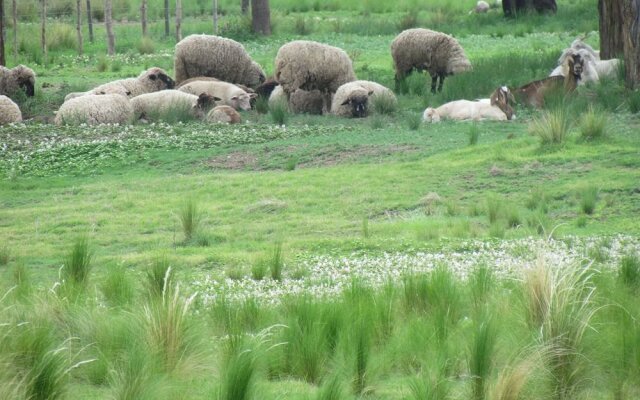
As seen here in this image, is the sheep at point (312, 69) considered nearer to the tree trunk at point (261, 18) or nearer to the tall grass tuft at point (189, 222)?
the tall grass tuft at point (189, 222)

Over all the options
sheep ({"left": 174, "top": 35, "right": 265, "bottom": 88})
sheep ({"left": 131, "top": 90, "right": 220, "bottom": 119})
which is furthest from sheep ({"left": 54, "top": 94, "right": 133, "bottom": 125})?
sheep ({"left": 174, "top": 35, "right": 265, "bottom": 88})

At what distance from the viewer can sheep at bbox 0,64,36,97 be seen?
21.5 m

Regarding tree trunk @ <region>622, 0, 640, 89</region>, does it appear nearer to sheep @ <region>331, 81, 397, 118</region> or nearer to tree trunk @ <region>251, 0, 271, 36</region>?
sheep @ <region>331, 81, 397, 118</region>

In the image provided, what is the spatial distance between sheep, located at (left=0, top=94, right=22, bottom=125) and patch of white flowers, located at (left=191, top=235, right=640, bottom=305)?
35.5 feet

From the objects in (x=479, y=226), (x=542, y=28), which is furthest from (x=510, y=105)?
(x=542, y=28)

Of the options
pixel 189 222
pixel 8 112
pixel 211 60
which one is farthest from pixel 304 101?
pixel 189 222

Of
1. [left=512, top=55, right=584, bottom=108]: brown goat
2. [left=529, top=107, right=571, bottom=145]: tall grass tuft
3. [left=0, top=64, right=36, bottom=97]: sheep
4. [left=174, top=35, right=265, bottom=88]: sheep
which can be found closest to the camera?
[left=529, top=107, right=571, bottom=145]: tall grass tuft

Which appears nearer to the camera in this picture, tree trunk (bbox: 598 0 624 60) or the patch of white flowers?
the patch of white flowers

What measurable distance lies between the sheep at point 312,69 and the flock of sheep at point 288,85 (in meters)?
0.02

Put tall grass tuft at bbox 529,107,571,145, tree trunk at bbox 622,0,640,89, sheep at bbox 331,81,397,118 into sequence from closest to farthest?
tall grass tuft at bbox 529,107,571,145
tree trunk at bbox 622,0,640,89
sheep at bbox 331,81,397,118

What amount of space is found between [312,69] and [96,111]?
13.3 ft

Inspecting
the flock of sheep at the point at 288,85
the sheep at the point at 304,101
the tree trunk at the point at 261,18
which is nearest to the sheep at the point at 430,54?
the flock of sheep at the point at 288,85

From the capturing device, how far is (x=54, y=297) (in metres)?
7.20

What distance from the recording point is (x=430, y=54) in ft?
75.7
